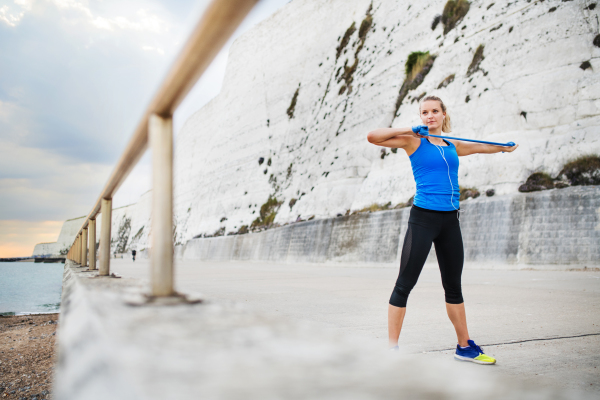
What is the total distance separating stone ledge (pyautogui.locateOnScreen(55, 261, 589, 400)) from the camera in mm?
499

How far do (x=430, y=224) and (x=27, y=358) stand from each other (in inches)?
151

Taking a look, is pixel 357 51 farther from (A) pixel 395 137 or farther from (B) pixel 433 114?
(A) pixel 395 137

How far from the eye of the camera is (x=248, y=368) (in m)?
0.56

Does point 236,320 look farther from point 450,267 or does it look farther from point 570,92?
point 570,92

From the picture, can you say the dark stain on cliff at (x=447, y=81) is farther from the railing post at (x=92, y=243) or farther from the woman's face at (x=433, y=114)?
the woman's face at (x=433, y=114)

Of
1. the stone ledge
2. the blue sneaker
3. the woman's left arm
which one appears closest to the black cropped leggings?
the blue sneaker

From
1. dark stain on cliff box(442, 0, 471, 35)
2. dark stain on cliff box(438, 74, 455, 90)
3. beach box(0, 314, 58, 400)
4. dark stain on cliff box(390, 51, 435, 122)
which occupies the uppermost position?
dark stain on cliff box(442, 0, 471, 35)

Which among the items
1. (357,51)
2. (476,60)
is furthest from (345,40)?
(476,60)

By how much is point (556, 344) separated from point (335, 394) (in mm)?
2746

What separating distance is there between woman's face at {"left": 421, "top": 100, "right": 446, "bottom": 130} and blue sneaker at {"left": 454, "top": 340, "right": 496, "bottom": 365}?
1347 millimetres

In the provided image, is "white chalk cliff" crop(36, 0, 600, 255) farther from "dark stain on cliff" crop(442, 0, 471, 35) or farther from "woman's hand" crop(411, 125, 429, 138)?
"woman's hand" crop(411, 125, 429, 138)

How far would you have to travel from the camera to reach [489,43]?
14.6 metres

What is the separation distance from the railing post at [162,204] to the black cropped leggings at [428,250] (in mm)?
1569

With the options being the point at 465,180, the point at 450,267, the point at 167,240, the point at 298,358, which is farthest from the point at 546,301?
the point at 465,180
